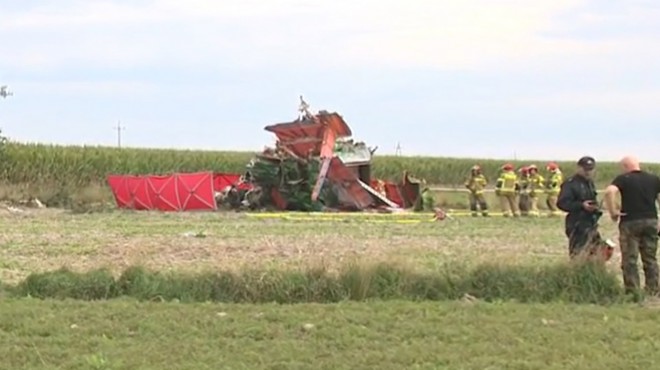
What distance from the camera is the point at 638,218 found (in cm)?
1190

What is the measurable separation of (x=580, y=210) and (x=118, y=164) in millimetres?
35105

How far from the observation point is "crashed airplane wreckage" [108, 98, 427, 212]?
32.7 m

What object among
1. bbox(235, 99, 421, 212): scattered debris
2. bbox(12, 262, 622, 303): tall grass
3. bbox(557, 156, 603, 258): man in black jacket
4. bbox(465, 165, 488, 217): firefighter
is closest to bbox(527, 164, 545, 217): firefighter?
bbox(465, 165, 488, 217): firefighter

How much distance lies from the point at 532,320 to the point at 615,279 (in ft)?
7.17

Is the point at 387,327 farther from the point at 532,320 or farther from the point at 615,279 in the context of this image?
the point at 615,279

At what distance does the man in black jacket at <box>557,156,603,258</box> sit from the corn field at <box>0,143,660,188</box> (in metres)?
31.1

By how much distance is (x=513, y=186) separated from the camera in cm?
2989

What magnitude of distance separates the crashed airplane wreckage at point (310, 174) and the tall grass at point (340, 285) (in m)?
21.2

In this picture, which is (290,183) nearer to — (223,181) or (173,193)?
(173,193)

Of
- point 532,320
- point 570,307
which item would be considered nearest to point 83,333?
point 532,320

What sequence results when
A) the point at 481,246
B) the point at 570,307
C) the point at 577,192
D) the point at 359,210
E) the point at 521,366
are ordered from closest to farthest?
the point at 521,366 < the point at 570,307 < the point at 577,192 < the point at 481,246 < the point at 359,210

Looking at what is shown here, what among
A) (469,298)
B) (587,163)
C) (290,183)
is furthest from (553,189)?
(469,298)

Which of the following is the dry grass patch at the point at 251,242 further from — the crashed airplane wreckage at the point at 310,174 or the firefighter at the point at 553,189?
the crashed airplane wreckage at the point at 310,174

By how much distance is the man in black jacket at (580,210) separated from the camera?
40.4 ft
